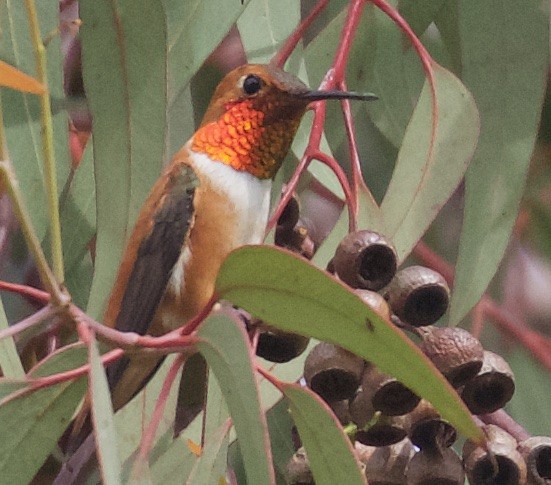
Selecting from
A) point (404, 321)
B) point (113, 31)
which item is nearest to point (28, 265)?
point (113, 31)

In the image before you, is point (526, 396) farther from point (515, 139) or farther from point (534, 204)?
point (515, 139)

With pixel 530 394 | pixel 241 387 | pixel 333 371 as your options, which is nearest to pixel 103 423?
pixel 241 387

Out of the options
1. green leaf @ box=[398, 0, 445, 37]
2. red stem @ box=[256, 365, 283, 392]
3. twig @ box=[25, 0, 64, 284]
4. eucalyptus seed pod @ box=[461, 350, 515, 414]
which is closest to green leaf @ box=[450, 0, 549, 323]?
green leaf @ box=[398, 0, 445, 37]

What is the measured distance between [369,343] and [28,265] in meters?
1.50

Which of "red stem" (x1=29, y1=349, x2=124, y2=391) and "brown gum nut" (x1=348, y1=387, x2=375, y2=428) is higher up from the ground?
"brown gum nut" (x1=348, y1=387, x2=375, y2=428)

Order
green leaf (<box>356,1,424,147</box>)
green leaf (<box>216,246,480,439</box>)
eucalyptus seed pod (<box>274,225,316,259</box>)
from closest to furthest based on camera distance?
green leaf (<box>216,246,480,439</box>) → eucalyptus seed pod (<box>274,225,316,259</box>) → green leaf (<box>356,1,424,147</box>)

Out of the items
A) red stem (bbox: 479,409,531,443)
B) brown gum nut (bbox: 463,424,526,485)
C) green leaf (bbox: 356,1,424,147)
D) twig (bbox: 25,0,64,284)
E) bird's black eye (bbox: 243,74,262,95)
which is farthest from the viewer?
green leaf (bbox: 356,1,424,147)

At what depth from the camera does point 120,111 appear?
5.24 ft

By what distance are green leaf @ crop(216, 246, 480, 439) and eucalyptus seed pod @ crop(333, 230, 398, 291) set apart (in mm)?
146

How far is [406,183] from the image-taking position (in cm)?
158

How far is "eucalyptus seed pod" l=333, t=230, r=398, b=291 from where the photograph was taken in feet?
4.30

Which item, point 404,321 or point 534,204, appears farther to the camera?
point 534,204

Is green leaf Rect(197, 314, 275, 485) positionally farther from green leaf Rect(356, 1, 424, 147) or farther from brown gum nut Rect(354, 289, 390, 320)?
green leaf Rect(356, 1, 424, 147)

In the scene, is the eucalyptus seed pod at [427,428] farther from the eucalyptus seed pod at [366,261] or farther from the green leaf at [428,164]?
the green leaf at [428,164]
